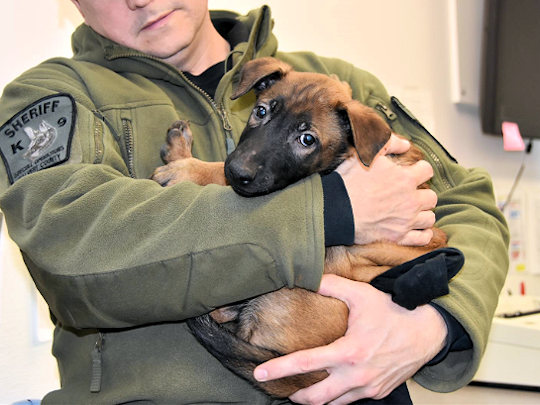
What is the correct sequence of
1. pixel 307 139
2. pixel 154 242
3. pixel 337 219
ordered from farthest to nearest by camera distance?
1. pixel 307 139
2. pixel 337 219
3. pixel 154 242

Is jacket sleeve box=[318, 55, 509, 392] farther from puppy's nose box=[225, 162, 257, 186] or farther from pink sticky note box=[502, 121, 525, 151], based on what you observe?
pink sticky note box=[502, 121, 525, 151]

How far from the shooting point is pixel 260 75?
182 cm

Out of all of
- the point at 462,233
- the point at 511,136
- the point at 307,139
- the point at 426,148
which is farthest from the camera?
the point at 511,136

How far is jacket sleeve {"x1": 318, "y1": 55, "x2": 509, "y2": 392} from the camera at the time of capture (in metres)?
1.74

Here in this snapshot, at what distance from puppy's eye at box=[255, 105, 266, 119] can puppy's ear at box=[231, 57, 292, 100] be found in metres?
0.07

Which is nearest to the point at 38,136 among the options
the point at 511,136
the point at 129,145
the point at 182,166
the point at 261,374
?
the point at 129,145

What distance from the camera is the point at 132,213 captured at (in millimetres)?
1430

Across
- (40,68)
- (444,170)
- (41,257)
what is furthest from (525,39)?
(41,257)

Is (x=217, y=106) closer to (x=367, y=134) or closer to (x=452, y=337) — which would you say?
(x=367, y=134)

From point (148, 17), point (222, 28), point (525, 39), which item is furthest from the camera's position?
point (525, 39)

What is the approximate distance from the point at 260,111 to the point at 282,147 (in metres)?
0.19

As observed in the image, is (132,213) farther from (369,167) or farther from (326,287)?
(369,167)

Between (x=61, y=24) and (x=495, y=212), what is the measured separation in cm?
220

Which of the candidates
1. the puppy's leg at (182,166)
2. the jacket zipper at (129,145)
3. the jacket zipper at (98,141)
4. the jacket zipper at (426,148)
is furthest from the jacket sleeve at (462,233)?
the jacket zipper at (98,141)
